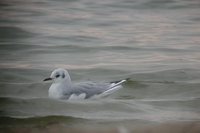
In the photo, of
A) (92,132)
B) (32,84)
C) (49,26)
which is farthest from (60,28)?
(92,132)

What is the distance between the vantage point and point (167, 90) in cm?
1101

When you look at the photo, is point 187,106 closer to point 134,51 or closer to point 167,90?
point 167,90

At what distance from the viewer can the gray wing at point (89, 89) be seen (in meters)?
9.94

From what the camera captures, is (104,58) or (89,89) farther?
(104,58)

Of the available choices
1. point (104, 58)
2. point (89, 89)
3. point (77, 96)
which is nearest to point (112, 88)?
point (89, 89)

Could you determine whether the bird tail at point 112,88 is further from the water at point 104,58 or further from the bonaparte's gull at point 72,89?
the water at point 104,58

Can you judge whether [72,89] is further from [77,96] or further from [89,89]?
[89,89]

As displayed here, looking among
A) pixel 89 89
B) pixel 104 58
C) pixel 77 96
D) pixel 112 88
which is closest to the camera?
pixel 77 96

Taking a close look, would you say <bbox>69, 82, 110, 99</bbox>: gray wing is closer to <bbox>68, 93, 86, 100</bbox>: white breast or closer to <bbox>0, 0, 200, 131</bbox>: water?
<bbox>68, 93, 86, 100</bbox>: white breast

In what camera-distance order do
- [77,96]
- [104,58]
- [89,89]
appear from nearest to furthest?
[77,96] < [89,89] < [104,58]

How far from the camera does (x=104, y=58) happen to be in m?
13.9

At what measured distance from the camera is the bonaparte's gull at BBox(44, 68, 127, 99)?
990 cm


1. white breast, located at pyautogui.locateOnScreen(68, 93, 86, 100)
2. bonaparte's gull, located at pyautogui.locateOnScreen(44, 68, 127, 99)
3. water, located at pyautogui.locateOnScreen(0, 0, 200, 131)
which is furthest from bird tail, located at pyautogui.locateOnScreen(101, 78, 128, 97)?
white breast, located at pyautogui.locateOnScreen(68, 93, 86, 100)

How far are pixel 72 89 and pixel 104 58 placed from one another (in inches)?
160
